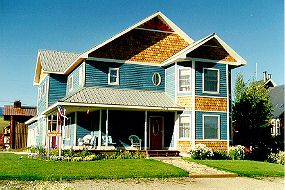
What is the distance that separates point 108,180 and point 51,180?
78.6 inches

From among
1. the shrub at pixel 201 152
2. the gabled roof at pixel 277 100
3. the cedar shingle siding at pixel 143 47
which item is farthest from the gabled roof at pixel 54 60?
the gabled roof at pixel 277 100

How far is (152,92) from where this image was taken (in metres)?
24.4

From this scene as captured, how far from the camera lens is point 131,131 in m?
23.0

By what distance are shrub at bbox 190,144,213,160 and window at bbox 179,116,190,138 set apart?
4.52ft

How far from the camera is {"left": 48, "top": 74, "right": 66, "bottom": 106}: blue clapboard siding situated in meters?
28.9

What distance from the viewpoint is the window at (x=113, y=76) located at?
23.7 metres

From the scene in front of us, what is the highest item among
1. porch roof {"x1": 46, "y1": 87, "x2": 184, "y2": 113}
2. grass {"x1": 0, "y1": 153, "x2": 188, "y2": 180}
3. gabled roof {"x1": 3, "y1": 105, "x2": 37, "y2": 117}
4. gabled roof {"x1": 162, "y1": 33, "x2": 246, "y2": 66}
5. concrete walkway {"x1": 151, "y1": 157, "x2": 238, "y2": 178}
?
gabled roof {"x1": 162, "y1": 33, "x2": 246, "y2": 66}

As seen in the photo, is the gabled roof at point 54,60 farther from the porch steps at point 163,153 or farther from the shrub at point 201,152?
the shrub at point 201,152

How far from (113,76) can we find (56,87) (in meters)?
7.34

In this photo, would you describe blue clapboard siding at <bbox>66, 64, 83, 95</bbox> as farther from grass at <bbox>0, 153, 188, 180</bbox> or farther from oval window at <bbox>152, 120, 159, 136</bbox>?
grass at <bbox>0, 153, 188, 180</bbox>

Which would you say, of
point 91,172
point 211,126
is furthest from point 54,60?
point 91,172

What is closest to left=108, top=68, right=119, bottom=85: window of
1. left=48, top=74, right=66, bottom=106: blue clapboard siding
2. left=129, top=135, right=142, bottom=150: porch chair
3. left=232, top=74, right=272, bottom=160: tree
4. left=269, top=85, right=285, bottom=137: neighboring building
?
left=129, top=135, right=142, bottom=150: porch chair

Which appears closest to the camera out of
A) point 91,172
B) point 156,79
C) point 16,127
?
point 91,172

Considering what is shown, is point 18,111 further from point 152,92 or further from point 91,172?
point 91,172
